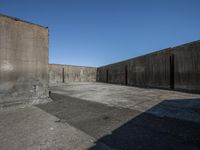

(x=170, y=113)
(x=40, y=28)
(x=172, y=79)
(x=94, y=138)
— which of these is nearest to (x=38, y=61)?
(x=40, y=28)

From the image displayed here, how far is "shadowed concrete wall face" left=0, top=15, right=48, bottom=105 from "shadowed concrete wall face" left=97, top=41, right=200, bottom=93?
7.83 metres

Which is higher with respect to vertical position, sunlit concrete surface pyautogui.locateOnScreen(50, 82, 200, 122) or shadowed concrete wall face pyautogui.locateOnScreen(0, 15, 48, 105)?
shadowed concrete wall face pyautogui.locateOnScreen(0, 15, 48, 105)

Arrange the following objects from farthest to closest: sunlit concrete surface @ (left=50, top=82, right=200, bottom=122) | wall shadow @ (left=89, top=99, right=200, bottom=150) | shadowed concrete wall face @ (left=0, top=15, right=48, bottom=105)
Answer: shadowed concrete wall face @ (left=0, top=15, right=48, bottom=105)
sunlit concrete surface @ (left=50, top=82, right=200, bottom=122)
wall shadow @ (left=89, top=99, right=200, bottom=150)

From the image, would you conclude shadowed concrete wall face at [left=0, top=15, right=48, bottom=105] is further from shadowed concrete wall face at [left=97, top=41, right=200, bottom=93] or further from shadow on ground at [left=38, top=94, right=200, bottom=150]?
shadowed concrete wall face at [left=97, top=41, right=200, bottom=93]

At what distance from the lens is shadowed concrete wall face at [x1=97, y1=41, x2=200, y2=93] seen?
293 inches

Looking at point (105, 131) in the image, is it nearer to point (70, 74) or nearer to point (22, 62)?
point (22, 62)

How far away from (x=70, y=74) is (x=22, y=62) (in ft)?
42.5

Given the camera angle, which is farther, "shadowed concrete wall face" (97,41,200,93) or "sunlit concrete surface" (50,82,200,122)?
"shadowed concrete wall face" (97,41,200,93)

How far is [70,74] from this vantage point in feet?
57.6

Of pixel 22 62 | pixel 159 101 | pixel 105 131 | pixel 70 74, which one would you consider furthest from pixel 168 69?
pixel 70 74

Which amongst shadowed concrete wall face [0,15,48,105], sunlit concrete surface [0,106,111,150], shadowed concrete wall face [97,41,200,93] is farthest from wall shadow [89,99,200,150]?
shadowed concrete wall face [97,41,200,93]

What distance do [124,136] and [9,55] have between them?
14.5 feet

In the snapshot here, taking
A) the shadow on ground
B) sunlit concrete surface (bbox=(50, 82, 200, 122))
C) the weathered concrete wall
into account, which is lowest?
the shadow on ground

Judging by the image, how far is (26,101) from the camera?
4.79 meters
